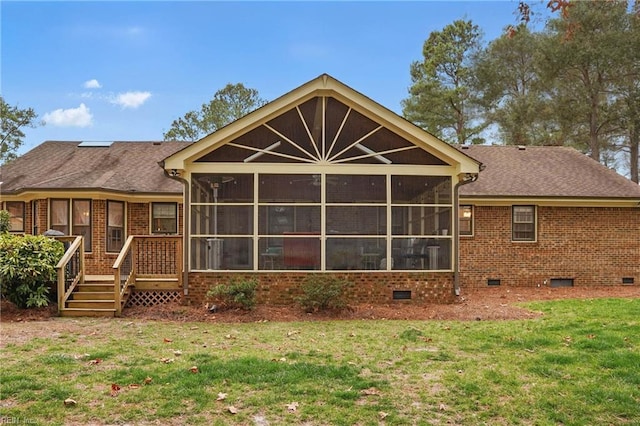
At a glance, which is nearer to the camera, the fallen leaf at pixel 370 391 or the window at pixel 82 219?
the fallen leaf at pixel 370 391

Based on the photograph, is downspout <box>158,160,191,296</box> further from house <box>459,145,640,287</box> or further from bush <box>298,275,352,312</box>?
house <box>459,145,640,287</box>

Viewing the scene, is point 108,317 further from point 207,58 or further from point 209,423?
point 207,58

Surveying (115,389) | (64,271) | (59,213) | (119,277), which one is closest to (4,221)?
(59,213)

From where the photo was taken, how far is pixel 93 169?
14.2 metres

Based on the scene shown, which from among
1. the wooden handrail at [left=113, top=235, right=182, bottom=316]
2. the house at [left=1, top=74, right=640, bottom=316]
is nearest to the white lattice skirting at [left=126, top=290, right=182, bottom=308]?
the house at [left=1, top=74, right=640, bottom=316]

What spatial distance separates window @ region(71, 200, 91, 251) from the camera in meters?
12.7

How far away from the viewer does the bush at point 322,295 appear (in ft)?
30.1

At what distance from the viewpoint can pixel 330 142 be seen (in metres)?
10.5

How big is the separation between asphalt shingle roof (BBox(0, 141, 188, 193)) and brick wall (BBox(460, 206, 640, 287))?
30.1ft

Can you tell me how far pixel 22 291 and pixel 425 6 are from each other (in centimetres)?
917

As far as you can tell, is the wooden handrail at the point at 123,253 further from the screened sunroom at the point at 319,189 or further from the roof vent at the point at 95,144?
the roof vent at the point at 95,144

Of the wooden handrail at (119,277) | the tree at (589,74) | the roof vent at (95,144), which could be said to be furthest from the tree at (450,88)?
the wooden handrail at (119,277)

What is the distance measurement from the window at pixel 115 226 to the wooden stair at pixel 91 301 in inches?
115

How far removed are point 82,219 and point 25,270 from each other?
3.99m
